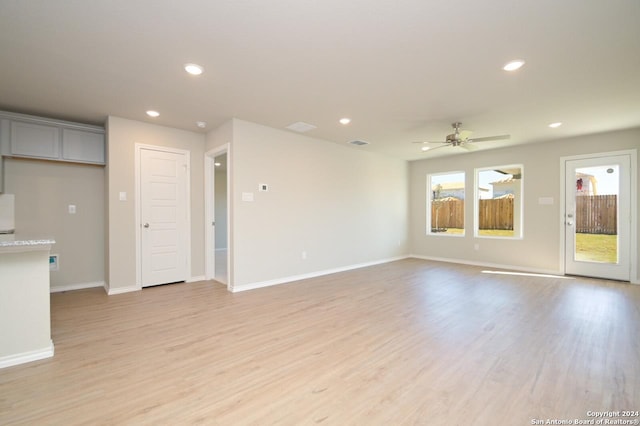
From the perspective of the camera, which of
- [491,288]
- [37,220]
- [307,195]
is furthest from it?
[307,195]

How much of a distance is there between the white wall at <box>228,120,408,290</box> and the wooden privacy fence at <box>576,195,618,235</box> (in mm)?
3517

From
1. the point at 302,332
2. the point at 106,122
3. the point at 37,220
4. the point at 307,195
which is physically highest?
the point at 106,122

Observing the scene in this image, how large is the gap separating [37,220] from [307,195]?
4139mm

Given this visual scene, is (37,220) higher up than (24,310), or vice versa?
(37,220)

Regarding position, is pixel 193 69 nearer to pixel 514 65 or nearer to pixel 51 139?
pixel 51 139

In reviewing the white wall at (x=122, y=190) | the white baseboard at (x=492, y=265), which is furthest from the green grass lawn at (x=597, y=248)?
the white wall at (x=122, y=190)

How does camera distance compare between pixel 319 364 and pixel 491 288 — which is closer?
pixel 319 364

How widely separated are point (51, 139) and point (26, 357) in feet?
10.7

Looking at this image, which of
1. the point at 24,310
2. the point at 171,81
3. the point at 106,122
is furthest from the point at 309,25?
the point at 106,122

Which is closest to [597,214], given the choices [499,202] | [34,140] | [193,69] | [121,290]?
[499,202]

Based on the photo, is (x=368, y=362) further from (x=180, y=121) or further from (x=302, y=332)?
(x=180, y=121)

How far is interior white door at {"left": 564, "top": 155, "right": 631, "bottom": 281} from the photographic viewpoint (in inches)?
191

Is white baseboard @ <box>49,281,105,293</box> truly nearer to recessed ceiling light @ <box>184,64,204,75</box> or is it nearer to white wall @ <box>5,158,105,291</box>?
white wall @ <box>5,158,105,291</box>

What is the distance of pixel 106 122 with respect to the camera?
14.2 ft
